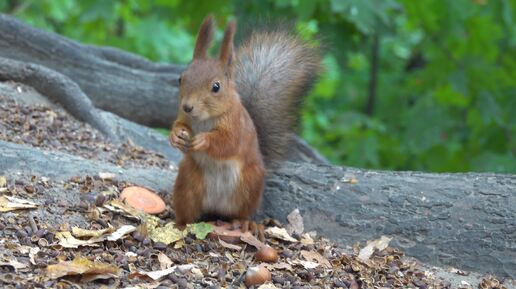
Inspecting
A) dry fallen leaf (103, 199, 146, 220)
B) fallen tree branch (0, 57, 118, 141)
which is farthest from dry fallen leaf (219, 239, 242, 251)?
fallen tree branch (0, 57, 118, 141)

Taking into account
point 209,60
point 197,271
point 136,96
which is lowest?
point 197,271

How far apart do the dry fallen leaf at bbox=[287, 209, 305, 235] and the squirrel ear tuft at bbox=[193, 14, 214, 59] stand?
2.57 feet

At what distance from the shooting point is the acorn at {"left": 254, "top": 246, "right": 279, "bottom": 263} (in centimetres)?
307

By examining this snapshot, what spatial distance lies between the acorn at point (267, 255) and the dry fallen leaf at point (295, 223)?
42 centimetres

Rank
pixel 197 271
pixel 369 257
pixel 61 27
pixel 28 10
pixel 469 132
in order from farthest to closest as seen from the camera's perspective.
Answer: pixel 61 27 → pixel 28 10 → pixel 469 132 → pixel 369 257 → pixel 197 271

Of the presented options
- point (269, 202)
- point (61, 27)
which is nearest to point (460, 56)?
point (269, 202)

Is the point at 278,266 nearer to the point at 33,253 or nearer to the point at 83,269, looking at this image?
the point at 83,269

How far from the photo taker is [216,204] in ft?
11.3

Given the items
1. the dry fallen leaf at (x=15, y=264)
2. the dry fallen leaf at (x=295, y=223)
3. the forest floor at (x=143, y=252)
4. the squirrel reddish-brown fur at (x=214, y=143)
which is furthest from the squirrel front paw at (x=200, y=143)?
the dry fallen leaf at (x=15, y=264)

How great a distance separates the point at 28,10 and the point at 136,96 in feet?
10.6

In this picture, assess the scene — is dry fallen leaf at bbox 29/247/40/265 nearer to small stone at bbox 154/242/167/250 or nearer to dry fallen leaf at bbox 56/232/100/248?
dry fallen leaf at bbox 56/232/100/248

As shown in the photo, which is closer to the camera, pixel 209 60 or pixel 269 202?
pixel 209 60

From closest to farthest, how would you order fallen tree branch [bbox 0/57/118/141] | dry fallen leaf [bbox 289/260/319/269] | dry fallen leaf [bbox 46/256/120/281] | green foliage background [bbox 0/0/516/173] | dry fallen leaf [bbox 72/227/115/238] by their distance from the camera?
dry fallen leaf [bbox 46/256/120/281] → dry fallen leaf [bbox 72/227/115/238] → dry fallen leaf [bbox 289/260/319/269] → fallen tree branch [bbox 0/57/118/141] → green foliage background [bbox 0/0/516/173]

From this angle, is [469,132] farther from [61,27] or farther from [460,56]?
[61,27]
